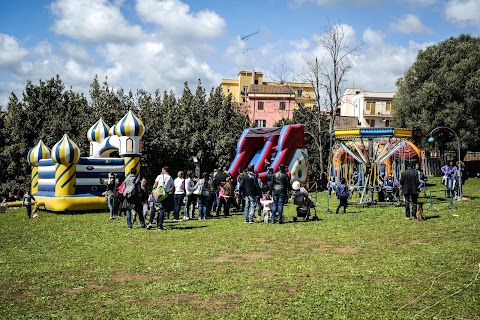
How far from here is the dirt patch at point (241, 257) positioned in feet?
35.3

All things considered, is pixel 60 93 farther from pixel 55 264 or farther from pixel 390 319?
pixel 390 319

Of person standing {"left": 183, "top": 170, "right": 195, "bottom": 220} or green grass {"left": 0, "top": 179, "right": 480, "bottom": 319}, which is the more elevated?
person standing {"left": 183, "top": 170, "right": 195, "bottom": 220}

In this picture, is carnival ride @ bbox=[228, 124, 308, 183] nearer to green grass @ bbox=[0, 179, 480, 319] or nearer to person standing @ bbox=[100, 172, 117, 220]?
person standing @ bbox=[100, 172, 117, 220]

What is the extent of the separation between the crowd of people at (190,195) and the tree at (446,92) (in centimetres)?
2794

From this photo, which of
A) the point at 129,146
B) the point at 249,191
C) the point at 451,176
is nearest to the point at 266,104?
the point at 129,146

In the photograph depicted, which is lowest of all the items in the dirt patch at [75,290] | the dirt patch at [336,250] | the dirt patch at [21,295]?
the dirt patch at [21,295]

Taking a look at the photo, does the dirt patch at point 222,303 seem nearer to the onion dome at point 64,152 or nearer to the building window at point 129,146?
the onion dome at point 64,152

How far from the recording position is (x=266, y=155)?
29250mm

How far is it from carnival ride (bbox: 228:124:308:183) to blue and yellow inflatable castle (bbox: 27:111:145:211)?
6290 millimetres

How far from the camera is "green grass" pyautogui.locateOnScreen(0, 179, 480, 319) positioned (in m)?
7.14

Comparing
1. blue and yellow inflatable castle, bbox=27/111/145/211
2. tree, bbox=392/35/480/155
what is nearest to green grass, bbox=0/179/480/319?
blue and yellow inflatable castle, bbox=27/111/145/211

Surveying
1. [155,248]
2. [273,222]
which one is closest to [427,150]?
[273,222]

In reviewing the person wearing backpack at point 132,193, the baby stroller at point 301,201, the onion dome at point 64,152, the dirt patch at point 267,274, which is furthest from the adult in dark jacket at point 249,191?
the onion dome at point 64,152

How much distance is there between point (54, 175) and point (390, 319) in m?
19.1
